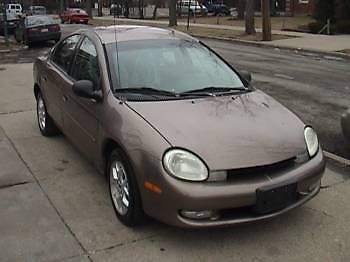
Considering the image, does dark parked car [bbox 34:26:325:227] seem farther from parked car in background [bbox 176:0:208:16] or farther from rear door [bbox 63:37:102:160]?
parked car in background [bbox 176:0:208:16]

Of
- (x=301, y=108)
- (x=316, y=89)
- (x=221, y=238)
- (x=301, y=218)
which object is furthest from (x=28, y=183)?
(x=316, y=89)

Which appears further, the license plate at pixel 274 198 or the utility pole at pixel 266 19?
the utility pole at pixel 266 19

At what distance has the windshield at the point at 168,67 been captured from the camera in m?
4.45

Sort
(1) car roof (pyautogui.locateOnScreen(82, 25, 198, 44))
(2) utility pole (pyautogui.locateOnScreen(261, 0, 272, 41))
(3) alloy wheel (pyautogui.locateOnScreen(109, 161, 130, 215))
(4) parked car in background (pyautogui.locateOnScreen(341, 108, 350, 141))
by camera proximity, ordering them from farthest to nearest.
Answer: (2) utility pole (pyautogui.locateOnScreen(261, 0, 272, 41)), (4) parked car in background (pyautogui.locateOnScreen(341, 108, 350, 141)), (1) car roof (pyautogui.locateOnScreen(82, 25, 198, 44)), (3) alloy wheel (pyautogui.locateOnScreen(109, 161, 130, 215))

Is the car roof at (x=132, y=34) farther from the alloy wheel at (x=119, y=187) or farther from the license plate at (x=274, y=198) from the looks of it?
the license plate at (x=274, y=198)

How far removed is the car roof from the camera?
16.2 ft

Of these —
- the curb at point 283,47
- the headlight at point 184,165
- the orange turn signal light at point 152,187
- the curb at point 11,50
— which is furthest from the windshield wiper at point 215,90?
the curb at point 11,50

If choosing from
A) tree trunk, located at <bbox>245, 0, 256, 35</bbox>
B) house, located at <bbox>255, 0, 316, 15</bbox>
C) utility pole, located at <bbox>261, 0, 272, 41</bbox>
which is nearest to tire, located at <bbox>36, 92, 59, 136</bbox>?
utility pole, located at <bbox>261, 0, 272, 41</bbox>

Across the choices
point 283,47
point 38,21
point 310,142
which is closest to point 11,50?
point 38,21

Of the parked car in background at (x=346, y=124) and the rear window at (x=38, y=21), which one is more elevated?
the rear window at (x=38, y=21)

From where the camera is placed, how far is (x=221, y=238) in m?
3.69

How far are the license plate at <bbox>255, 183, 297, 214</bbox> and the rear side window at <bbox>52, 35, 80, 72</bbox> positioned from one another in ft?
9.47

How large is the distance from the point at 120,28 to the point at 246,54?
12.8 m

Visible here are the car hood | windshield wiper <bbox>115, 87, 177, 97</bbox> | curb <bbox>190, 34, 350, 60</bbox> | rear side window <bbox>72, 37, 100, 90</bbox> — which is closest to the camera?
the car hood
